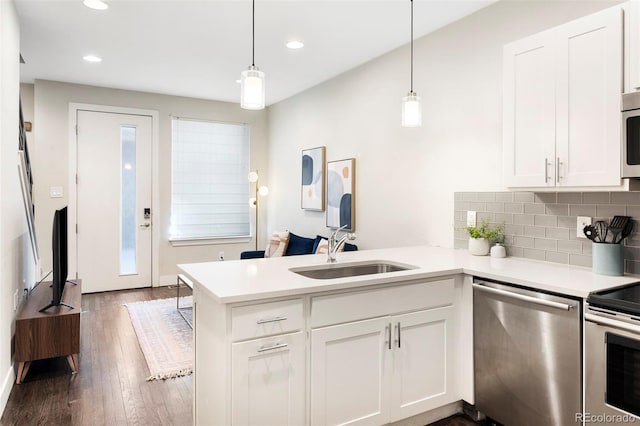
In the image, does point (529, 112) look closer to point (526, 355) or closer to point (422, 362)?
point (526, 355)

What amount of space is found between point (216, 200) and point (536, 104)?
4753 millimetres

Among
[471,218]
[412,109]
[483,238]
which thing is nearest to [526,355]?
[483,238]

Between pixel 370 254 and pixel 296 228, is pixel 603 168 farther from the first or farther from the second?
pixel 296 228

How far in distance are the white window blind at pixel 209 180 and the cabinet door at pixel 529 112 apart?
14.7 feet

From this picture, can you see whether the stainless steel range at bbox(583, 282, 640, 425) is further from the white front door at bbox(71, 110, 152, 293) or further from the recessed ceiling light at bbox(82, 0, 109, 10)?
the white front door at bbox(71, 110, 152, 293)

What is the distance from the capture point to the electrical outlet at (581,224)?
7.86 ft

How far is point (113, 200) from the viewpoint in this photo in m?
5.55

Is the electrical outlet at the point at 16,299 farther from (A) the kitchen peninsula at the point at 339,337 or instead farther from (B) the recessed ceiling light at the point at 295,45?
(B) the recessed ceiling light at the point at 295,45

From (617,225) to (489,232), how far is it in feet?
2.60

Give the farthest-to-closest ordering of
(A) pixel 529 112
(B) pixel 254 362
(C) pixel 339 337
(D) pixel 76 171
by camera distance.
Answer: (D) pixel 76 171
(A) pixel 529 112
(C) pixel 339 337
(B) pixel 254 362

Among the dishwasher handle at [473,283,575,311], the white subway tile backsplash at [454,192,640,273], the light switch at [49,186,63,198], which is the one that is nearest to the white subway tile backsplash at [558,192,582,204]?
the white subway tile backsplash at [454,192,640,273]

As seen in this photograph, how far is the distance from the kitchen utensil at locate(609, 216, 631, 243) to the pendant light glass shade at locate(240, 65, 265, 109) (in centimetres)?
199

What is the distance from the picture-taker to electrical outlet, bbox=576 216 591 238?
7.86ft

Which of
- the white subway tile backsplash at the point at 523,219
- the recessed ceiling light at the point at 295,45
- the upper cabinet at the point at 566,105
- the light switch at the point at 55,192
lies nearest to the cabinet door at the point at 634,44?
the upper cabinet at the point at 566,105
